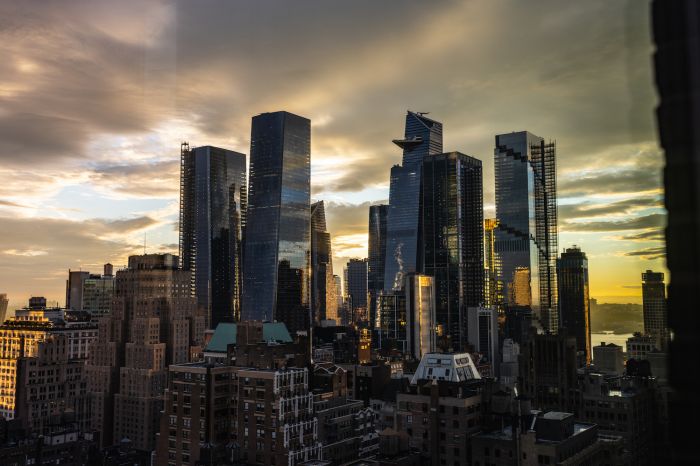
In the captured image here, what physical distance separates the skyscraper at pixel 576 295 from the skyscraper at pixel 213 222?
6561cm

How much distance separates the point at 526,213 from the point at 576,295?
5650cm

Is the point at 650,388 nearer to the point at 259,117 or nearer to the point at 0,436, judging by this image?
the point at 0,436

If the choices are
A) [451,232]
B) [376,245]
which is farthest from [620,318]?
[376,245]

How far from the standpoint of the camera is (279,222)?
118438 millimetres

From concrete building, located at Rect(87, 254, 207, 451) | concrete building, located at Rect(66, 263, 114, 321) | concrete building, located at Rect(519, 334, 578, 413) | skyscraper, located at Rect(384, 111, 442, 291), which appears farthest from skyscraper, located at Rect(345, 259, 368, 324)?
Result: concrete building, located at Rect(519, 334, 578, 413)

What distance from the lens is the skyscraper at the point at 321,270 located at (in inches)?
6201

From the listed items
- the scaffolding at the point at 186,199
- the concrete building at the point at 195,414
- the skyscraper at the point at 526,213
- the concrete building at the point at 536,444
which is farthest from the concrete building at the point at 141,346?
the skyscraper at the point at 526,213

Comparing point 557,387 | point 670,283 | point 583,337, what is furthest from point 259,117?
point 670,283

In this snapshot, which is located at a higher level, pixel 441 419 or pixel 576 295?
pixel 576 295

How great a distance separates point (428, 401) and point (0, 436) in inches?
1331

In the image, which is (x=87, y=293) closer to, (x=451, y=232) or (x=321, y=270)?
(x=321, y=270)

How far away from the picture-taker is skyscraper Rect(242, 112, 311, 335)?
11650cm

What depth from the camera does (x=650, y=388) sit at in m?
38.5

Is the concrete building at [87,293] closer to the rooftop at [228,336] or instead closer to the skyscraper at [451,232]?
the skyscraper at [451,232]
